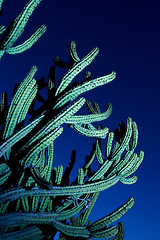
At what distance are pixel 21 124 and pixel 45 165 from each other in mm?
994

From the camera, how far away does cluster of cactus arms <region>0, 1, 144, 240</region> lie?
274 cm

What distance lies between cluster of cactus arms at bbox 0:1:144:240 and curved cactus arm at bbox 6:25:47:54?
0.06ft

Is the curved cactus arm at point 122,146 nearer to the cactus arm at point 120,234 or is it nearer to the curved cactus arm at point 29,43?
the cactus arm at point 120,234

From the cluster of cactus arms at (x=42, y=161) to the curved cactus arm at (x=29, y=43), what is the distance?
0.02m

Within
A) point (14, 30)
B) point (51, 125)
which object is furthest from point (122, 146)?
point (14, 30)

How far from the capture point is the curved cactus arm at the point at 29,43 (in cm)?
300

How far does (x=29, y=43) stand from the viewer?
3.23 m

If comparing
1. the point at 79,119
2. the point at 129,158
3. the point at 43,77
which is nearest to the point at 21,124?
the point at 79,119

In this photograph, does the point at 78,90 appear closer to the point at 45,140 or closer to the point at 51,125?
the point at 51,125

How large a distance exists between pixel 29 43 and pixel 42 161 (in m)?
1.78

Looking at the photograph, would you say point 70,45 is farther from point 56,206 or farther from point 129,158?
point 56,206

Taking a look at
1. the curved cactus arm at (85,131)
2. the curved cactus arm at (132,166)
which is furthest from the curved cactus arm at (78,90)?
the curved cactus arm at (132,166)

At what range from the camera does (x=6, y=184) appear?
3014mm

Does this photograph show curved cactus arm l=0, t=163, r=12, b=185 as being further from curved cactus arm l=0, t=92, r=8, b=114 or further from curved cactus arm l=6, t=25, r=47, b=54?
curved cactus arm l=6, t=25, r=47, b=54
